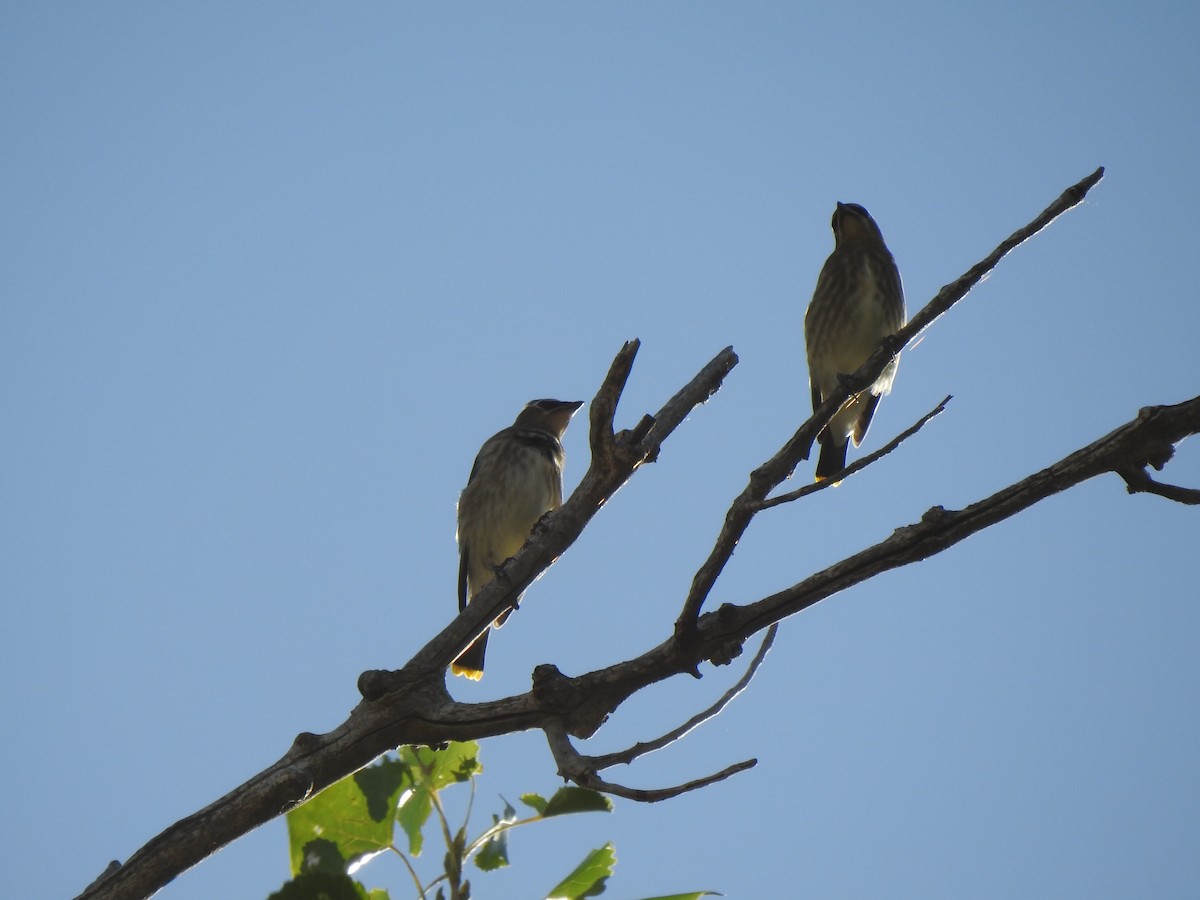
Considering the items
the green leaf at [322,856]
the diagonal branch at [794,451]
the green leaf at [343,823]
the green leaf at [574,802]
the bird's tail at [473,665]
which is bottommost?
the green leaf at [574,802]

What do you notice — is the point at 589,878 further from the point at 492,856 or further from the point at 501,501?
the point at 501,501

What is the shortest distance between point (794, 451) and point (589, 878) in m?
1.44

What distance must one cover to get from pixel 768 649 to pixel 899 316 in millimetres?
4893

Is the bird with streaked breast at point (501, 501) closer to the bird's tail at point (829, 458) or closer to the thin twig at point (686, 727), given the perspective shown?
the bird's tail at point (829, 458)

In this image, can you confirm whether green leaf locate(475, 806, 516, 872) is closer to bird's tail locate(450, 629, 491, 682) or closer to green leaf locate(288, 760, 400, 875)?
green leaf locate(288, 760, 400, 875)

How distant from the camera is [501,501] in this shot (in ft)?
28.5

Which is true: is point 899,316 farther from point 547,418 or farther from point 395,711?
point 395,711

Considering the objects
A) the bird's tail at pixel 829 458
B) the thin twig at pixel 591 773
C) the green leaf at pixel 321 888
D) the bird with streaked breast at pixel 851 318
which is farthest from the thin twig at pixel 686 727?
the bird's tail at pixel 829 458

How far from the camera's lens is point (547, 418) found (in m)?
9.57

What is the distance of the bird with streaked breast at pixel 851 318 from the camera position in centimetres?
762

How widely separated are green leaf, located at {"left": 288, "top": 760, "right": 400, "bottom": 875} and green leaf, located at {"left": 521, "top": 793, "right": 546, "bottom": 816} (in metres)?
0.39

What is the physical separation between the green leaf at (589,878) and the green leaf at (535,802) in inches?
11.0

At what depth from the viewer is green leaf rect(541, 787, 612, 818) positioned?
327cm

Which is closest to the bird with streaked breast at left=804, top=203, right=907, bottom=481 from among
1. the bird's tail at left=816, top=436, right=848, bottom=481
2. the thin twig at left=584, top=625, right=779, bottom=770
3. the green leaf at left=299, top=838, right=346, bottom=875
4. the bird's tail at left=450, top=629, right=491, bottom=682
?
the bird's tail at left=816, top=436, right=848, bottom=481
